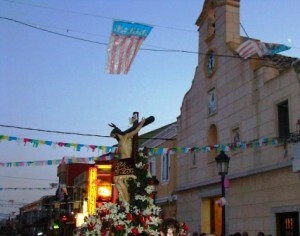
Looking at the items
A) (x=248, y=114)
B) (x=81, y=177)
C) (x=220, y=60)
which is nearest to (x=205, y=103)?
(x=220, y=60)

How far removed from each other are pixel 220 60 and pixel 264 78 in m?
3.96

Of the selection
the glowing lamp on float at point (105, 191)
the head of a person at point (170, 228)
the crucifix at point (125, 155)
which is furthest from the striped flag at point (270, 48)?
the glowing lamp on float at point (105, 191)

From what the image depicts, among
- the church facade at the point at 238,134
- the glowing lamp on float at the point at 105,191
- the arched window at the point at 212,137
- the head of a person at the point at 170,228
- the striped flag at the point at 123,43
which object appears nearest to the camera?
the head of a person at the point at 170,228

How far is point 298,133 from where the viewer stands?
16781mm

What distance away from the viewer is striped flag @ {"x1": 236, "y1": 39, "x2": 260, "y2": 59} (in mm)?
20172

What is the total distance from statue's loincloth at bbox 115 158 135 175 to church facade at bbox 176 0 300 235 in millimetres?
7292

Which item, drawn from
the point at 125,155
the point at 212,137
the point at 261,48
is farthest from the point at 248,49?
the point at 125,155

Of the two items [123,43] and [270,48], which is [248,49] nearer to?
[270,48]

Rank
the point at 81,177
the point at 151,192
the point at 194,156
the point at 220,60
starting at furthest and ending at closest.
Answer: the point at 81,177
the point at 194,156
the point at 220,60
the point at 151,192

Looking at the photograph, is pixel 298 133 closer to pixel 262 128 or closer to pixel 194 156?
pixel 262 128

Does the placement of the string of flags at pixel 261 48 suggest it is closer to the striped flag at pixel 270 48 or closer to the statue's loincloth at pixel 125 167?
the striped flag at pixel 270 48

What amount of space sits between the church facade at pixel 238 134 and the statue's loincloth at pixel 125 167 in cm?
729

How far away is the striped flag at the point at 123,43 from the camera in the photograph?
15.3 metres

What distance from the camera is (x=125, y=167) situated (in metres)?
10.6
